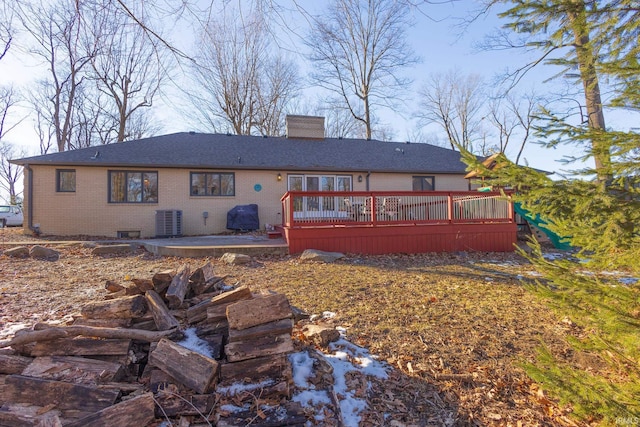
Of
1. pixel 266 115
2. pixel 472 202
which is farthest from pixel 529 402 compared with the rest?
pixel 266 115

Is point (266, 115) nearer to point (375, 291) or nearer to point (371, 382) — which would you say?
point (375, 291)

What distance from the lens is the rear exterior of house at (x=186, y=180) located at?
11.6 m

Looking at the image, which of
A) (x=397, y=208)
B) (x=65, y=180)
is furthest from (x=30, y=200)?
(x=397, y=208)

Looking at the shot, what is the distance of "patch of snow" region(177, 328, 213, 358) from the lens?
241cm

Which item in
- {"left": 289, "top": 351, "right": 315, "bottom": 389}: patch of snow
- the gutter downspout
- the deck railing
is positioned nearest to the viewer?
{"left": 289, "top": 351, "right": 315, "bottom": 389}: patch of snow

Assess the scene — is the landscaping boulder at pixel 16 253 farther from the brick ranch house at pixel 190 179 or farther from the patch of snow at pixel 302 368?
the patch of snow at pixel 302 368

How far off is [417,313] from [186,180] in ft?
36.4

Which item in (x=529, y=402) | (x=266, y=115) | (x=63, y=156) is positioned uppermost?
(x=266, y=115)

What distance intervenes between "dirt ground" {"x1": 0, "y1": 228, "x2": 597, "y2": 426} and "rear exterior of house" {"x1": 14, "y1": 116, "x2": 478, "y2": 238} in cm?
475

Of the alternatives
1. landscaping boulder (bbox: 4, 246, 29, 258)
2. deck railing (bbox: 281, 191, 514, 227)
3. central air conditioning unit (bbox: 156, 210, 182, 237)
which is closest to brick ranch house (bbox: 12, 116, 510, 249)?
central air conditioning unit (bbox: 156, 210, 182, 237)

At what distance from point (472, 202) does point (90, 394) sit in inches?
358

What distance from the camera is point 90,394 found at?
75.8 inches

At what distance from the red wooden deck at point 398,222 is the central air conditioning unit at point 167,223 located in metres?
5.52

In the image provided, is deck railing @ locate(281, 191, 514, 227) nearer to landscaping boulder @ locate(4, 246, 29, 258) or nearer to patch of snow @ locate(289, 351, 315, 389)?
patch of snow @ locate(289, 351, 315, 389)
